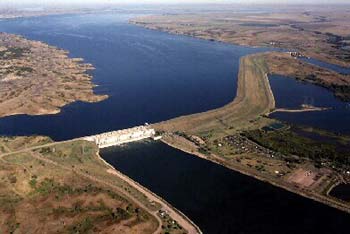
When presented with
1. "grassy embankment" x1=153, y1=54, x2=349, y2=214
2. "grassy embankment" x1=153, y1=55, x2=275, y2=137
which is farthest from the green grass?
"grassy embankment" x1=153, y1=55, x2=275, y2=137

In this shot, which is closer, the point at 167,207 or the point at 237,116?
the point at 167,207

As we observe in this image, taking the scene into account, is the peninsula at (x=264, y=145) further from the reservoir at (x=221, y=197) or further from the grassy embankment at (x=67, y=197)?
the grassy embankment at (x=67, y=197)

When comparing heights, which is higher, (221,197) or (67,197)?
(67,197)

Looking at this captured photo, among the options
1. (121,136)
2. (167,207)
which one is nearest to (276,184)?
(167,207)

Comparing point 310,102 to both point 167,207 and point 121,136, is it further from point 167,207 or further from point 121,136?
point 167,207

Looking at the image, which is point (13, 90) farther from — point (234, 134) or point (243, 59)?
point (243, 59)

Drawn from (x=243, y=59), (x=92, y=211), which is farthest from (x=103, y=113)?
(x=243, y=59)

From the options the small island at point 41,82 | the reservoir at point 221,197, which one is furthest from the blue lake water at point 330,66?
the reservoir at point 221,197
